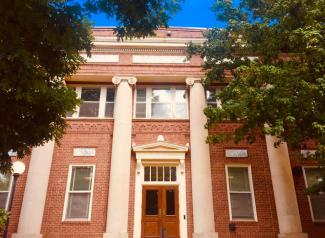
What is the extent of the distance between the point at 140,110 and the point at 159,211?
15.2 feet

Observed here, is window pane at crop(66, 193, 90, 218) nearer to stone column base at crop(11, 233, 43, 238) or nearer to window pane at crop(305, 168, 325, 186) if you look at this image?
stone column base at crop(11, 233, 43, 238)

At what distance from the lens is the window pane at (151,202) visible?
41.7 ft

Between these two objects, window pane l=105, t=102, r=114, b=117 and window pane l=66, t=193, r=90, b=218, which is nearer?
window pane l=66, t=193, r=90, b=218

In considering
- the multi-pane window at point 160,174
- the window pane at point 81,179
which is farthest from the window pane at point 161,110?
the window pane at point 81,179

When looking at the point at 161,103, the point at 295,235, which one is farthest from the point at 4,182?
the point at 295,235

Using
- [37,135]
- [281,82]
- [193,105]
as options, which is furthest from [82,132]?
[281,82]

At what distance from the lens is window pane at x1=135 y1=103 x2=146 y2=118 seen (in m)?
14.7

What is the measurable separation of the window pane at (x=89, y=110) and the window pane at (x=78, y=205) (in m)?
3.66

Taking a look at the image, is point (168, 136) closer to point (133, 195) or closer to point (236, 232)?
point (133, 195)

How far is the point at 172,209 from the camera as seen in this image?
1277 cm

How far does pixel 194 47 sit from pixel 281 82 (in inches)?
176

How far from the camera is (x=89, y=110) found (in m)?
14.8

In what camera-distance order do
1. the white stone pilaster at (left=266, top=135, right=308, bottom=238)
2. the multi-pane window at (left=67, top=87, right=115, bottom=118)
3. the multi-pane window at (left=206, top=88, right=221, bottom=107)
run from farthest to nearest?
the multi-pane window at (left=206, top=88, right=221, bottom=107) → the multi-pane window at (left=67, top=87, right=115, bottom=118) → the white stone pilaster at (left=266, top=135, right=308, bottom=238)

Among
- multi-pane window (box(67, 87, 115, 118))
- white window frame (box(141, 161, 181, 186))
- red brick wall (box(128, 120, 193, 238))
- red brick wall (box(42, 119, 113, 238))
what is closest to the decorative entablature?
white window frame (box(141, 161, 181, 186))
